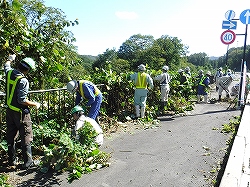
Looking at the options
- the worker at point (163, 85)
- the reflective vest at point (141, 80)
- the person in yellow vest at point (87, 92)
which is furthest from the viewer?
the worker at point (163, 85)

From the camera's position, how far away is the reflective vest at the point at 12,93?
3.96 metres

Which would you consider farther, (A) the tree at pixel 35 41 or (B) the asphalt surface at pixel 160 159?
(A) the tree at pixel 35 41

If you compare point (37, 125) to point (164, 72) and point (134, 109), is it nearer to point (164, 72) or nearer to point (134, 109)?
point (134, 109)

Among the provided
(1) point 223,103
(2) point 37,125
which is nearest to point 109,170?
(2) point 37,125

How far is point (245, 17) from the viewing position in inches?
376

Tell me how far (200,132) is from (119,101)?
8.90 ft

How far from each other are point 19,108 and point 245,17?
8986 mm

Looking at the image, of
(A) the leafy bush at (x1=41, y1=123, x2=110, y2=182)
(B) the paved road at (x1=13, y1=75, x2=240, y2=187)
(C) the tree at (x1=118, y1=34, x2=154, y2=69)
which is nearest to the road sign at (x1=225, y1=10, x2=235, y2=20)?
(B) the paved road at (x1=13, y1=75, x2=240, y2=187)

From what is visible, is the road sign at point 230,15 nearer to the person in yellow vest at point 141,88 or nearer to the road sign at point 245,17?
the road sign at point 245,17

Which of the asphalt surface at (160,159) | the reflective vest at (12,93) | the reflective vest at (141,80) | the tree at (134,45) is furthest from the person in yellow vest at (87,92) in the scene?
the tree at (134,45)

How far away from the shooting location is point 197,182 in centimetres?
392

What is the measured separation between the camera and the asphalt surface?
3908 mm

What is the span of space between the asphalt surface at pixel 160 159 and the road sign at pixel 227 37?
4.04 m

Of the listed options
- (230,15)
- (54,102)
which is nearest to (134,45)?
(230,15)
